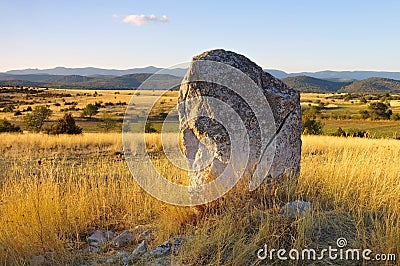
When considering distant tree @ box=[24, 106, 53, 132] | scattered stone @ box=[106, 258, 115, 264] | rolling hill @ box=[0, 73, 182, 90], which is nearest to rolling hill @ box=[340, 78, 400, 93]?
rolling hill @ box=[0, 73, 182, 90]

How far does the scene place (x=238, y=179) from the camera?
4727mm

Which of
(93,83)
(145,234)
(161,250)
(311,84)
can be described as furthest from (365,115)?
(93,83)

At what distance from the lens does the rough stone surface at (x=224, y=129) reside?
4.83m

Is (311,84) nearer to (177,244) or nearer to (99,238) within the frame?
(99,238)

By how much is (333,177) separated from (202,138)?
6.50 ft

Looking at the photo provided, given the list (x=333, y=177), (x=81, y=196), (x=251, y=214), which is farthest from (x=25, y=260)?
(x=333, y=177)

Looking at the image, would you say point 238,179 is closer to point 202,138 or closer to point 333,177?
point 202,138

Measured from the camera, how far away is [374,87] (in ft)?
414

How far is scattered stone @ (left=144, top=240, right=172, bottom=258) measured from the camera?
12.6ft

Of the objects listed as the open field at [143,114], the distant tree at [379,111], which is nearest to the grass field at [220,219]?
the open field at [143,114]
